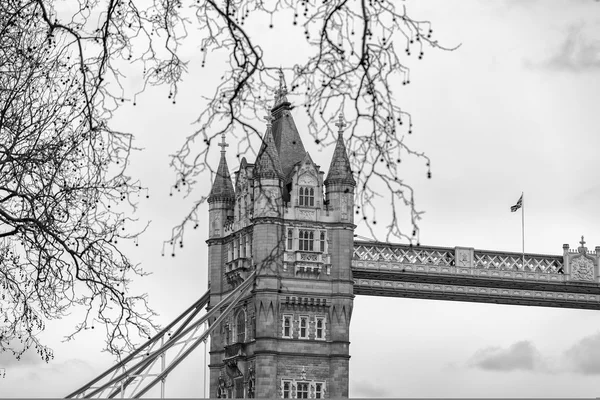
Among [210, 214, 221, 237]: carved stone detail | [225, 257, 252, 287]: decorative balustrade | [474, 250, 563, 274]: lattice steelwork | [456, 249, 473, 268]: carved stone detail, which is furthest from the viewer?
[210, 214, 221, 237]: carved stone detail

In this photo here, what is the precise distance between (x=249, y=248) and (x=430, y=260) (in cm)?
806

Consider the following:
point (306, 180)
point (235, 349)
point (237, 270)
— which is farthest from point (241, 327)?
point (306, 180)

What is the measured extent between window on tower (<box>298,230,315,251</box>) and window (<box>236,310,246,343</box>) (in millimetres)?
3800

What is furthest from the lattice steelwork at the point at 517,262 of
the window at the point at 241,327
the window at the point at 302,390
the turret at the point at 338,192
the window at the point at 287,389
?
the window at the point at 241,327

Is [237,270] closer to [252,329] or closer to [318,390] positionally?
[252,329]

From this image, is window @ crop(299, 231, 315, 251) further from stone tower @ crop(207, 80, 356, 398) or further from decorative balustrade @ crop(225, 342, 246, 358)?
decorative balustrade @ crop(225, 342, 246, 358)

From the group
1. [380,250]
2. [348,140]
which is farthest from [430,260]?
[348,140]

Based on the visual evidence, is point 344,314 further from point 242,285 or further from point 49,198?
point 49,198

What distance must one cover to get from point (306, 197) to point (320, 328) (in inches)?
223

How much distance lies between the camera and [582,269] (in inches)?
2416

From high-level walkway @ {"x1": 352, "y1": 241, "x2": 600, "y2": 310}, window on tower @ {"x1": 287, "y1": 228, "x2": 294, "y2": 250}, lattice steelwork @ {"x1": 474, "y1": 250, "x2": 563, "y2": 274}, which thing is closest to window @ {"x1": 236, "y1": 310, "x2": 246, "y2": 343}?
window on tower @ {"x1": 287, "y1": 228, "x2": 294, "y2": 250}

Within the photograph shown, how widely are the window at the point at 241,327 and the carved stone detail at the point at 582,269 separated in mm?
15103

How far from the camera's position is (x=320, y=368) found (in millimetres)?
56500

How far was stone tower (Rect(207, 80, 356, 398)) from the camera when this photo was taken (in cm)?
5603
